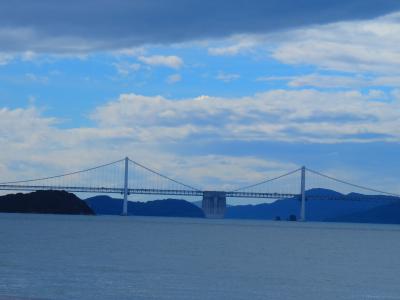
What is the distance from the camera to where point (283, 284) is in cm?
2505

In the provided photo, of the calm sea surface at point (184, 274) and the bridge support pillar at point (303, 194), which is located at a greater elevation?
the bridge support pillar at point (303, 194)

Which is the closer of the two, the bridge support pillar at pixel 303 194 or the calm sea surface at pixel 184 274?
the calm sea surface at pixel 184 274

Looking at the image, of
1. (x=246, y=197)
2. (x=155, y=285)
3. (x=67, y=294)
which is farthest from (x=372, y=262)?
(x=246, y=197)

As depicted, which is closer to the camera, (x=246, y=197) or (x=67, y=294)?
(x=67, y=294)

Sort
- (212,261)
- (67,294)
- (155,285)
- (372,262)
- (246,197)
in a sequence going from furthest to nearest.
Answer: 1. (246,197)
2. (372,262)
3. (212,261)
4. (155,285)
5. (67,294)

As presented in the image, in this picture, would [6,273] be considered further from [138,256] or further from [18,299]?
[138,256]

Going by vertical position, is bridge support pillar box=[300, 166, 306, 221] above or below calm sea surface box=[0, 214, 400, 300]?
above

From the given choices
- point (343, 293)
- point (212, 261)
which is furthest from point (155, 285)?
point (212, 261)

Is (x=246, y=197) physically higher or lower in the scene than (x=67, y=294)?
higher

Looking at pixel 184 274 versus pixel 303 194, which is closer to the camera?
pixel 184 274

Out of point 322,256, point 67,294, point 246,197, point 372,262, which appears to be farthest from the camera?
point 246,197

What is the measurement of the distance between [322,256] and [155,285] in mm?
17492

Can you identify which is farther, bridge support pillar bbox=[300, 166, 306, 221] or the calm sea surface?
bridge support pillar bbox=[300, 166, 306, 221]

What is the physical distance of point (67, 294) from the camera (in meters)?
20.5
